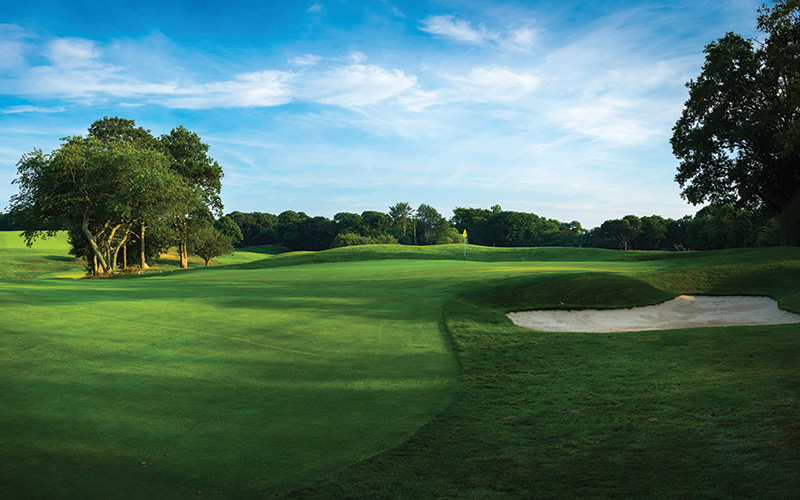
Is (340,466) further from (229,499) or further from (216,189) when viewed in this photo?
(216,189)

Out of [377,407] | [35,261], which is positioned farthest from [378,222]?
[377,407]

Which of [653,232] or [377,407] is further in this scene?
[653,232]

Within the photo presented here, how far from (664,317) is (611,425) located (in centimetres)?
1465

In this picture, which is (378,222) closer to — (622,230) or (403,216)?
(403,216)

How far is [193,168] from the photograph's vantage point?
198 ft

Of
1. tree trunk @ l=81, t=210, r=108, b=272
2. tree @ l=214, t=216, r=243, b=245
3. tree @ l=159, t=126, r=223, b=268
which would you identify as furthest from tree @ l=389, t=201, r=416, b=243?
tree trunk @ l=81, t=210, r=108, b=272

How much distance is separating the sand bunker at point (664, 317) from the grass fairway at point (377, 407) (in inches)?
143

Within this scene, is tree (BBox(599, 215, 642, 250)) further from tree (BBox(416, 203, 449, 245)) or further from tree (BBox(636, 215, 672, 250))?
tree (BBox(416, 203, 449, 245))

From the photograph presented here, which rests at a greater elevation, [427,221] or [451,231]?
[427,221]

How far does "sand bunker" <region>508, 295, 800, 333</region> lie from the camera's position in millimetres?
16891

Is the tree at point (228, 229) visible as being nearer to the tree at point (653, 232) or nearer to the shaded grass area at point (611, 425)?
the shaded grass area at point (611, 425)

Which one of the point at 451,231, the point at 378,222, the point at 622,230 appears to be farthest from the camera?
the point at 378,222

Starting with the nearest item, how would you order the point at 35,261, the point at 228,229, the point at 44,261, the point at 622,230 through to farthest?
the point at 35,261 → the point at 44,261 → the point at 228,229 → the point at 622,230

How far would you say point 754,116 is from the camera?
32.9m
